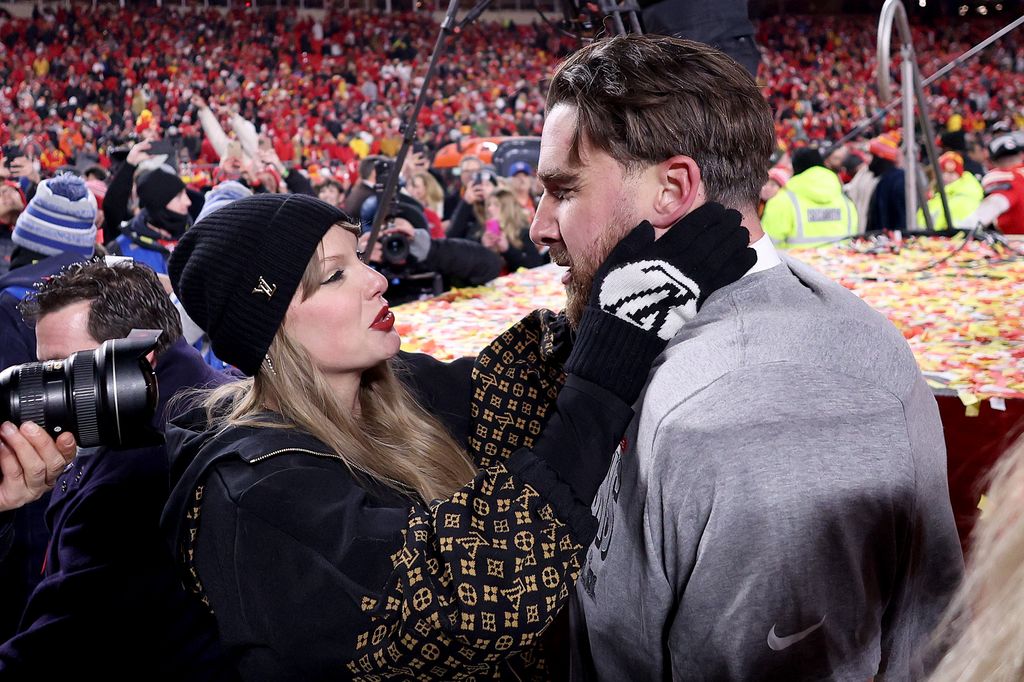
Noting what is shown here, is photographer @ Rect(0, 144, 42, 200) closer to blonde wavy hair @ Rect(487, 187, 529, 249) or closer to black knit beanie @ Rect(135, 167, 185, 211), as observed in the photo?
black knit beanie @ Rect(135, 167, 185, 211)

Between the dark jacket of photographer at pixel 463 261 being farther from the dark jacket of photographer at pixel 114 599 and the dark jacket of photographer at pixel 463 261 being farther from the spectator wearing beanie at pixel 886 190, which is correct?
the spectator wearing beanie at pixel 886 190

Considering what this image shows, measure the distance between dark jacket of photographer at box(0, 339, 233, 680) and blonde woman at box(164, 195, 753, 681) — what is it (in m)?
0.24

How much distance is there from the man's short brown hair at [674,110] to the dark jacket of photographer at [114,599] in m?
1.07

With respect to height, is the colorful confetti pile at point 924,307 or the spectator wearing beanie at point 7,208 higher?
the spectator wearing beanie at point 7,208

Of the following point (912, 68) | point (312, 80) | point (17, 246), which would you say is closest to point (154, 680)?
point (17, 246)

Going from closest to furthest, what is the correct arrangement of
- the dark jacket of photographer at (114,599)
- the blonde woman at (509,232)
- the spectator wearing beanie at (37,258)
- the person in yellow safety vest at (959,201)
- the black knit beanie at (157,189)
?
1. the dark jacket of photographer at (114,599)
2. the spectator wearing beanie at (37,258)
3. the black knit beanie at (157,189)
4. the blonde woman at (509,232)
5. the person in yellow safety vest at (959,201)

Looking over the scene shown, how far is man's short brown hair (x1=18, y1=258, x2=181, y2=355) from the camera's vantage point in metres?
2.20

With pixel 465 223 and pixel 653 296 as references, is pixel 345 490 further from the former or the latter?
pixel 465 223

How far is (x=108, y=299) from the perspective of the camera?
222 centimetres

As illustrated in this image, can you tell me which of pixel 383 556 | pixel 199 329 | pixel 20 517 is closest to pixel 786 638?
pixel 383 556

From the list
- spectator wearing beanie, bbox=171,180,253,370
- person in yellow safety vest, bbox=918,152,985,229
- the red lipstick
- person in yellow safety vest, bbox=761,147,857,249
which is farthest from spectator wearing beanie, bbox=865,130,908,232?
the red lipstick

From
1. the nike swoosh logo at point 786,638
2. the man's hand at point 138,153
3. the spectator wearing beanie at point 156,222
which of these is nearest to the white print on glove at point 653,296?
the nike swoosh logo at point 786,638

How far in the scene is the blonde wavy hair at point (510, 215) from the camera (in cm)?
593

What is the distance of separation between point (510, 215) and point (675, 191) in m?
4.60
